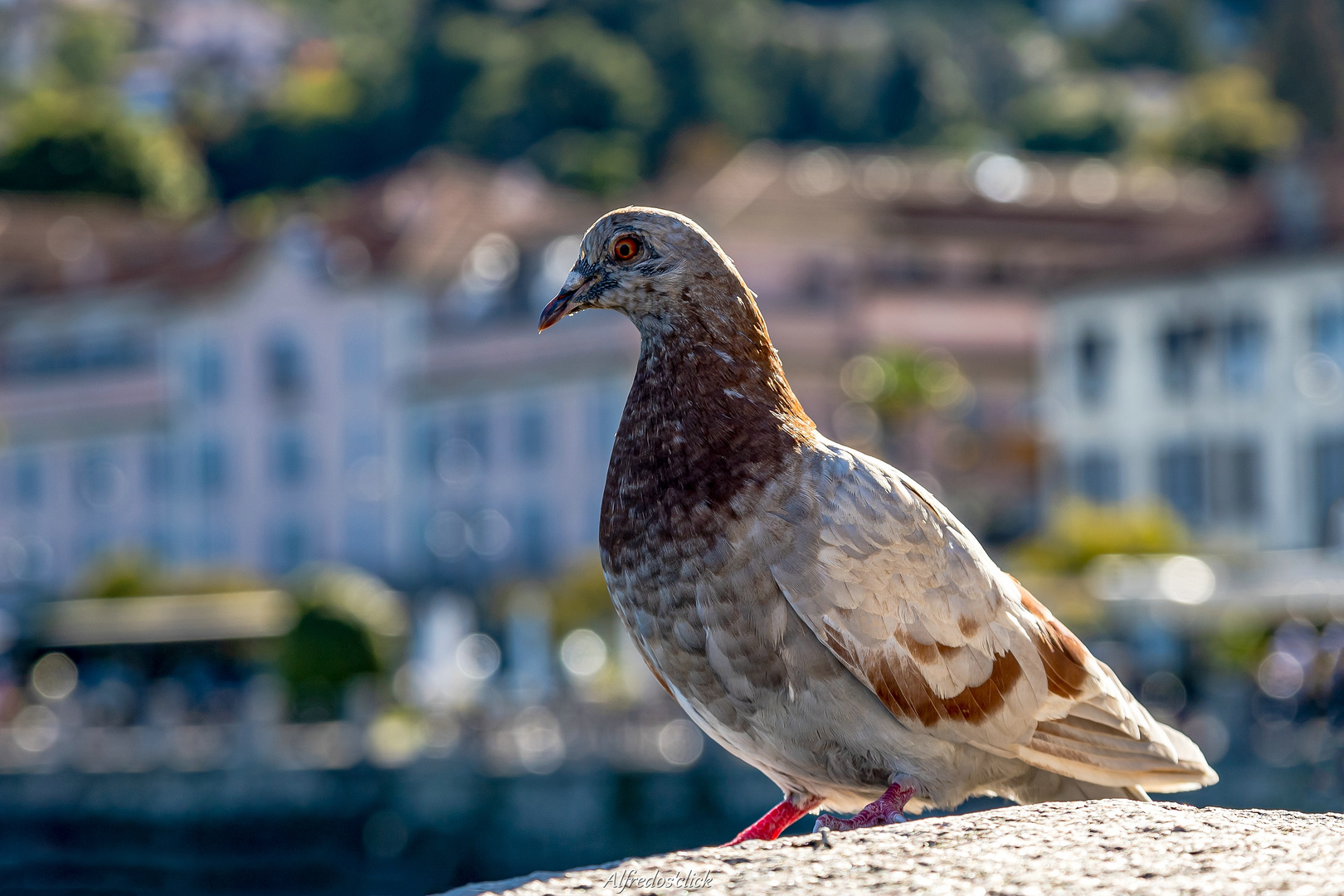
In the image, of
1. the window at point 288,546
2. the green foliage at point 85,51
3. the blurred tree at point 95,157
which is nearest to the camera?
the window at point 288,546

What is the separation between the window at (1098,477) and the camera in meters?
52.3

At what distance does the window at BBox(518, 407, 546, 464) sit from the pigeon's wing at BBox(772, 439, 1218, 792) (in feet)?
174

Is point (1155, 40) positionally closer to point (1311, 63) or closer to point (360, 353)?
point (1311, 63)

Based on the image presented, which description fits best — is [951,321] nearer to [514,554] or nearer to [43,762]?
[514,554]

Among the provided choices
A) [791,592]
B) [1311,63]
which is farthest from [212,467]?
[1311,63]

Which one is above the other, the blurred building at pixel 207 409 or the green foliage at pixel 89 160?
the green foliage at pixel 89 160

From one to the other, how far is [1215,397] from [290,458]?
2901cm

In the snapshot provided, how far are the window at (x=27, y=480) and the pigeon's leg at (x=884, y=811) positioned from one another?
70.2 metres

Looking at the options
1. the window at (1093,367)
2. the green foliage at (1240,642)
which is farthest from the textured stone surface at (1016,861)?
the window at (1093,367)

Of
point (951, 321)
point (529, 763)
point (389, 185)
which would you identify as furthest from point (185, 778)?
point (389, 185)

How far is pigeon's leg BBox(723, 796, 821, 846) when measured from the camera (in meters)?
6.38

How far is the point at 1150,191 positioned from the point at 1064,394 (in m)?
21.7

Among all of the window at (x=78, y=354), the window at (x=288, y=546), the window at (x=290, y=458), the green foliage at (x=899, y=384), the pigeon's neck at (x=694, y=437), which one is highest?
the window at (x=78, y=354)

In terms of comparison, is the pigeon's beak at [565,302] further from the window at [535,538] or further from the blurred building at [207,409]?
the blurred building at [207,409]
